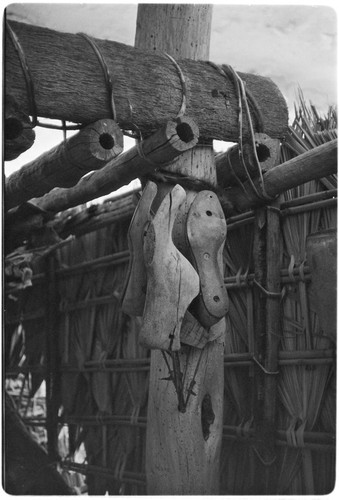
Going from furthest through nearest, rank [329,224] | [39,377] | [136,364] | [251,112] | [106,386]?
[39,377], [106,386], [136,364], [329,224], [251,112]

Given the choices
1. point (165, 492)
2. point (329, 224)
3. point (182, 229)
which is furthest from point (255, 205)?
point (165, 492)

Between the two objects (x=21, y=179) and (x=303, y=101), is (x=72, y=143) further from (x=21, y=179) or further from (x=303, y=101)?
(x=303, y=101)

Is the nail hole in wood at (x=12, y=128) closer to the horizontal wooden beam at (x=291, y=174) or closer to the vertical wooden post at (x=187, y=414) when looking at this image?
the vertical wooden post at (x=187, y=414)

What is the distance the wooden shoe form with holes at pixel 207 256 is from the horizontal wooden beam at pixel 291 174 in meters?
0.35

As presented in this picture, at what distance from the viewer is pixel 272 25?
92.0 inches

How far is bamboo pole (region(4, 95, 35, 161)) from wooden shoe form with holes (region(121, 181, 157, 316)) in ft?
1.26

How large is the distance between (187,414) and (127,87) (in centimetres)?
96

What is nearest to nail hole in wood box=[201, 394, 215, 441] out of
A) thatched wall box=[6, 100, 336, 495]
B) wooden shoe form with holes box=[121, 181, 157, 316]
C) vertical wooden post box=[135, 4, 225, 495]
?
vertical wooden post box=[135, 4, 225, 495]

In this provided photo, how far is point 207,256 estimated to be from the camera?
2.21m

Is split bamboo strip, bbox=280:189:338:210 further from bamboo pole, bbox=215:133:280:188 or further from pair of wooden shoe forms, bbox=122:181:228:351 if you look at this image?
pair of wooden shoe forms, bbox=122:181:228:351

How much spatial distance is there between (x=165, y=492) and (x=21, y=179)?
1195 millimetres

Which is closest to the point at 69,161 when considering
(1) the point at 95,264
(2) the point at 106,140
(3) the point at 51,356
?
(2) the point at 106,140

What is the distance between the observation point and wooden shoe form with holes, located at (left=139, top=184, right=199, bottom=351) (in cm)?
210

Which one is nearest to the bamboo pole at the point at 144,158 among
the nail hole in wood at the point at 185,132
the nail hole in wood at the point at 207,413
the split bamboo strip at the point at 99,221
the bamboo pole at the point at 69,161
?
the nail hole in wood at the point at 185,132
